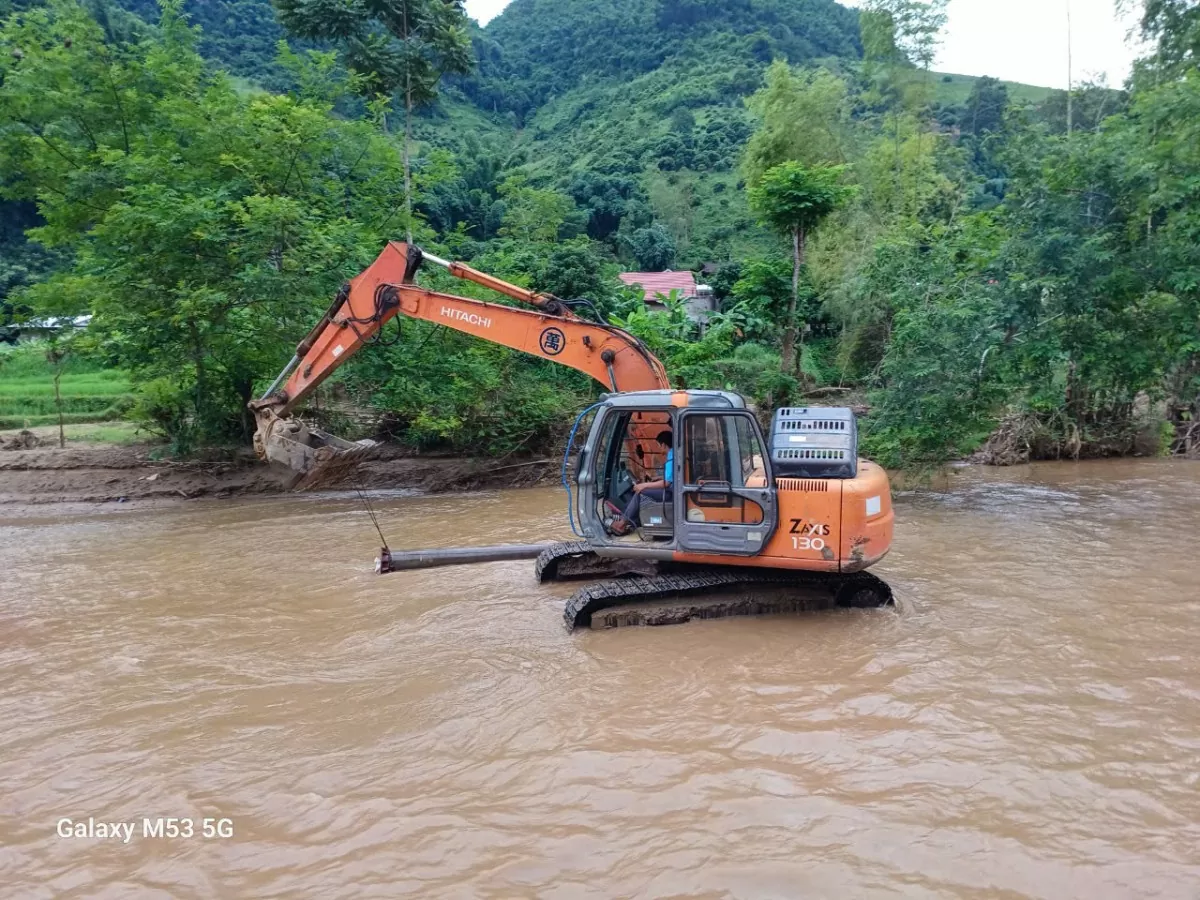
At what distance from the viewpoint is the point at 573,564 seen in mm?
7684

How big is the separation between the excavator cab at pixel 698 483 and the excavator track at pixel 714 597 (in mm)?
337

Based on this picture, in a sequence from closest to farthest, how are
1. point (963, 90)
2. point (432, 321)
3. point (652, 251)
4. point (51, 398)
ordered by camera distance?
point (432, 321) < point (51, 398) < point (652, 251) < point (963, 90)

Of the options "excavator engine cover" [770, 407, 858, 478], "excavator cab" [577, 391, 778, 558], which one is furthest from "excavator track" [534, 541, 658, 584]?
"excavator engine cover" [770, 407, 858, 478]

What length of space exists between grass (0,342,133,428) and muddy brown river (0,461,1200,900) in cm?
1077

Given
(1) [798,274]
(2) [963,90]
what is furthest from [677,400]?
(2) [963,90]

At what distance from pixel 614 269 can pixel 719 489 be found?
18.2m

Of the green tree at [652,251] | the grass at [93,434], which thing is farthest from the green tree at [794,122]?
the green tree at [652,251]

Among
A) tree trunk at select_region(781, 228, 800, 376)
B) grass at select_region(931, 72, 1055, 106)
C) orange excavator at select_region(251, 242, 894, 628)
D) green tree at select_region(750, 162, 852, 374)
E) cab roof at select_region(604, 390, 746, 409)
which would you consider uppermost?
grass at select_region(931, 72, 1055, 106)

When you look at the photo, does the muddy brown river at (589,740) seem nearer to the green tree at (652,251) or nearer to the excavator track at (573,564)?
the excavator track at (573,564)

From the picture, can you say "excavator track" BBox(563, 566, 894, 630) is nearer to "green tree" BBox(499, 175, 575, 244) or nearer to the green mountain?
"green tree" BBox(499, 175, 575, 244)

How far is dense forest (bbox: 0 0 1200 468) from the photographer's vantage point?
36.5 ft

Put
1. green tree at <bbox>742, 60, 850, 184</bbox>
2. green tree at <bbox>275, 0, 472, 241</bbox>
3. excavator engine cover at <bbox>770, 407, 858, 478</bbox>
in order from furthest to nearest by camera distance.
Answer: green tree at <bbox>742, 60, 850, 184</bbox> → green tree at <bbox>275, 0, 472, 241</bbox> → excavator engine cover at <bbox>770, 407, 858, 478</bbox>

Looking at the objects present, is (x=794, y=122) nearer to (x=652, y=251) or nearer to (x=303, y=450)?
(x=303, y=450)

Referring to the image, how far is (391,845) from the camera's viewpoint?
147 inches
